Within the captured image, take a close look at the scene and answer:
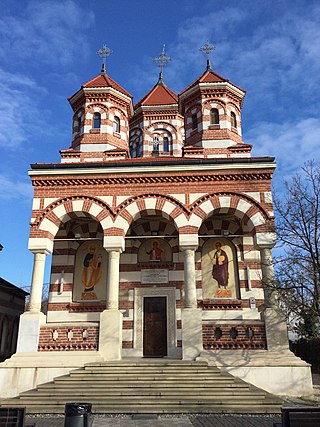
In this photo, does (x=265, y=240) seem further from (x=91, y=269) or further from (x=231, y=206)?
(x=91, y=269)

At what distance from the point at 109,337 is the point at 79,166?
6.42 m

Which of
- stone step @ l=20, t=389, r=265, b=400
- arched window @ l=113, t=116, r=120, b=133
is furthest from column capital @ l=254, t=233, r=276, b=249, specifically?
arched window @ l=113, t=116, r=120, b=133

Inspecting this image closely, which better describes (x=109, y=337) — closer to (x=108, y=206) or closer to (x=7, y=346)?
(x=108, y=206)

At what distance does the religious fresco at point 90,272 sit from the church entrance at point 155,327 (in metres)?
1.89

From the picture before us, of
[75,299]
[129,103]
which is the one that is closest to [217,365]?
[75,299]

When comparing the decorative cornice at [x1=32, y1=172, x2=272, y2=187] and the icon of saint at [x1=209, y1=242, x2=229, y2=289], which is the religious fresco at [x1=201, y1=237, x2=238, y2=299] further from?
the decorative cornice at [x1=32, y1=172, x2=272, y2=187]

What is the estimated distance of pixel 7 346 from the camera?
19234 mm

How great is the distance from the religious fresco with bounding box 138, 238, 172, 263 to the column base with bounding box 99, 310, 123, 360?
11.4 ft

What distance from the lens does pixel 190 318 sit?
12352mm

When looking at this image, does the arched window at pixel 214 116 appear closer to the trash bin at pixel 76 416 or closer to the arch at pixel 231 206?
the arch at pixel 231 206

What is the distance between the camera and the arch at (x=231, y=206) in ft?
44.7

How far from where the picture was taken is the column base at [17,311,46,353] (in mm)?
12250

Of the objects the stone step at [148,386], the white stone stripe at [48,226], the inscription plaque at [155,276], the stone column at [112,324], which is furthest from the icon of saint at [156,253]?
the stone step at [148,386]

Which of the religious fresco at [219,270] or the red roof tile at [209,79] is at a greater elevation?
the red roof tile at [209,79]
